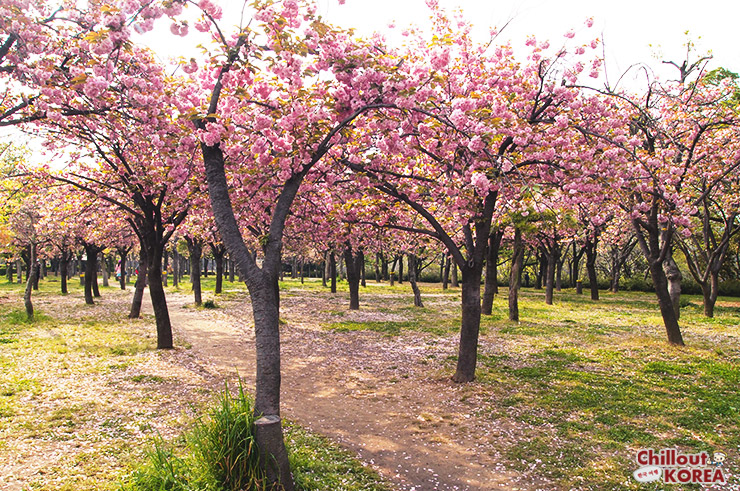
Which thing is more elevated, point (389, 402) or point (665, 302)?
point (665, 302)

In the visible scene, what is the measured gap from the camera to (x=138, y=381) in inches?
348

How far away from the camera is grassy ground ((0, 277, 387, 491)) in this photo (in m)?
5.03

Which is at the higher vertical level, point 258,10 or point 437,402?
point 258,10

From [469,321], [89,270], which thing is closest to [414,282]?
[469,321]

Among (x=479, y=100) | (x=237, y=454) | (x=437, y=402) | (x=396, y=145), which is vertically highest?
(x=479, y=100)

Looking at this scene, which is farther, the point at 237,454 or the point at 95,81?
the point at 95,81

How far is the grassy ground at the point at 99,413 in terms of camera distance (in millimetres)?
5032

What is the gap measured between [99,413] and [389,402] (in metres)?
4.87

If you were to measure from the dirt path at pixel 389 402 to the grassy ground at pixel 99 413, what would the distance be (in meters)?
0.61

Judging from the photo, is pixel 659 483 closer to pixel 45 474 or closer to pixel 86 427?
pixel 45 474

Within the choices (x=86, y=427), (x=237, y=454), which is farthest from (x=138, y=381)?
(x=237, y=454)

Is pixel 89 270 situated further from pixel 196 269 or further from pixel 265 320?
pixel 265 320

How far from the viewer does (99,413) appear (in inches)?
274

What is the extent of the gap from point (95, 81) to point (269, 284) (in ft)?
11.2
